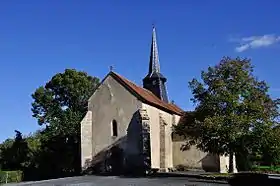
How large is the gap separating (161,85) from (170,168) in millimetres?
11953

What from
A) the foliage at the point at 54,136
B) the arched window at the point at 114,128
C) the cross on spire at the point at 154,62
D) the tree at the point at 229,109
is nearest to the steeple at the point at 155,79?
the cross on spire at the point at 154,62

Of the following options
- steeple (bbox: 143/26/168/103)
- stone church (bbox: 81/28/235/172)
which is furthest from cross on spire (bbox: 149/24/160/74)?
stone church (bbox: 81/28/235/172)

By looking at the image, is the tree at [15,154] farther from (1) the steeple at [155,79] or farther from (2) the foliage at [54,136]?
(1) the steeple at [155,79]

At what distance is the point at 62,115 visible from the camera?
55625 millimetres

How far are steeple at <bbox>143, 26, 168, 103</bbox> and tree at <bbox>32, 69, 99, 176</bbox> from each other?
9.18 meters

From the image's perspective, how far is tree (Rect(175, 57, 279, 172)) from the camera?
30.1 metres

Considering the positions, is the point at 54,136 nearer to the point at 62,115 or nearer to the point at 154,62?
the point at 62,115

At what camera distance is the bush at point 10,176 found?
43688 millimetres

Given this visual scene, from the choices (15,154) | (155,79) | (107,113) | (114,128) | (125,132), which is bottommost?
(15,154)

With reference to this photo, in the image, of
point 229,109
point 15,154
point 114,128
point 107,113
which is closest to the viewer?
point 229,109

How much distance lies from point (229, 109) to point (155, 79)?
20203 mm

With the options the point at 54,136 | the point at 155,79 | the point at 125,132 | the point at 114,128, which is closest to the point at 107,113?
the point at 114,128

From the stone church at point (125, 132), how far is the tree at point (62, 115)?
986 cm

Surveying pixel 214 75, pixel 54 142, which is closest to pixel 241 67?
pixel 214 75
